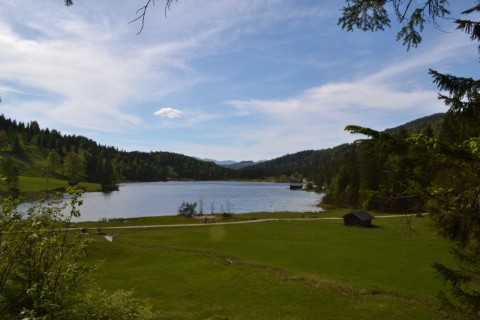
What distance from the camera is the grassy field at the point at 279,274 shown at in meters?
23.4

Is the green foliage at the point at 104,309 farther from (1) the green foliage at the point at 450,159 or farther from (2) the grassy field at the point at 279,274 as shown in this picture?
(1) the green foliage at the point at 450,159

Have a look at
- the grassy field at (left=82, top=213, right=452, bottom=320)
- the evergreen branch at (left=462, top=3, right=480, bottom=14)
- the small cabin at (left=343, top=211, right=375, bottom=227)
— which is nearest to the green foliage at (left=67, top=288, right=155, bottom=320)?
the grassy field at (left=82, top=213, right=452, bottom=320)

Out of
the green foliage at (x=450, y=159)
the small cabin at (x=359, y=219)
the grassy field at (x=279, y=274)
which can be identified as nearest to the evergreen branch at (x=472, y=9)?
the green foliage at (x=450, y=159)

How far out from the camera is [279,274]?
30.6 metres

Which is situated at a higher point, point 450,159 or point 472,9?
point 472,9

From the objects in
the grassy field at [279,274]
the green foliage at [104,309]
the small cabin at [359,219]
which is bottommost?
the grassy field at [279,274]

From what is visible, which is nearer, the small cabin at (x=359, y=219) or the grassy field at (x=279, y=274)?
the grassy field at (x=279, y=274)

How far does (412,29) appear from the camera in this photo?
7.86 metres

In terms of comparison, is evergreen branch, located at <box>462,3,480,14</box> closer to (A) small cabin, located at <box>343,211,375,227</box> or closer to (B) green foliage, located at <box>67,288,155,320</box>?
(B) green foliage, located at <box>67,288,155,320</box>

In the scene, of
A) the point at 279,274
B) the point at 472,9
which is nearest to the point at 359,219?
the point at 279,274

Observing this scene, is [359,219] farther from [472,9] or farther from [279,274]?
[472,9]

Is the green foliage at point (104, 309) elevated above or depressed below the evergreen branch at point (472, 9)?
below

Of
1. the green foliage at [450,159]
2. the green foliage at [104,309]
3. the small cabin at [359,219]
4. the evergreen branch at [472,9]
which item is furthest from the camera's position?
the small cabin at [359,219]

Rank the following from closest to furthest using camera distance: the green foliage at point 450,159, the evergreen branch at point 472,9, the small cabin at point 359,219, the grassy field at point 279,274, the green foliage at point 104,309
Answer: the green foliage at point 450,159, the evergreen branch at point 472,9, the green foliage at point 104,309, the grassy field at point 279,274, the small cabin at point 359,219
